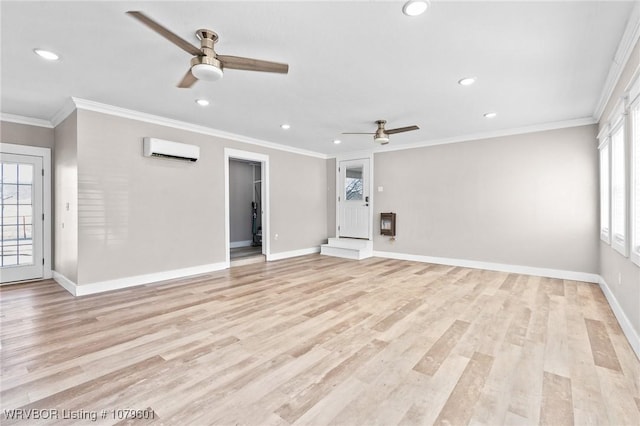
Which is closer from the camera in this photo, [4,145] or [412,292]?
[412,292]

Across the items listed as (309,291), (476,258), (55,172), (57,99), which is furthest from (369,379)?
(55,172)

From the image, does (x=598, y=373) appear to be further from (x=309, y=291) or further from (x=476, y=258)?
(x=476, y=258)

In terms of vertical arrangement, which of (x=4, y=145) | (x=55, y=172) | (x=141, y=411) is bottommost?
(x=141, y=411)

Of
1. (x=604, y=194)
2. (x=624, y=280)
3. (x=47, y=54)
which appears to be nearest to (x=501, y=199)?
(x=604, y=194)

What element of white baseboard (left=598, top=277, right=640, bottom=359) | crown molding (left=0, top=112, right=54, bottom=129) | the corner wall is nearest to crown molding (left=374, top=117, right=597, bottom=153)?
the corner wall

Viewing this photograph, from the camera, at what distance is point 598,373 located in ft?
6.89

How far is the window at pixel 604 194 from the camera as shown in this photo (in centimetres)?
388

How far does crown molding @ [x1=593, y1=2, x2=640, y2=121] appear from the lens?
2174 mm

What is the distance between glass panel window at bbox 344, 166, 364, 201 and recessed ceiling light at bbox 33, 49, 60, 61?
228 inches

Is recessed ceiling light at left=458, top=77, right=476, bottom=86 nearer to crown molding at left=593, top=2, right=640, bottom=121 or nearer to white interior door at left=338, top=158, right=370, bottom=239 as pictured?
crown molding at left=593, top=2, right=640, bottom=121

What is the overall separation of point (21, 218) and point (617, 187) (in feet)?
27.2

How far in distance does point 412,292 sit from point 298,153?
4.38m

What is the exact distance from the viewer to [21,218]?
4672 mm

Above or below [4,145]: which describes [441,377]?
below
